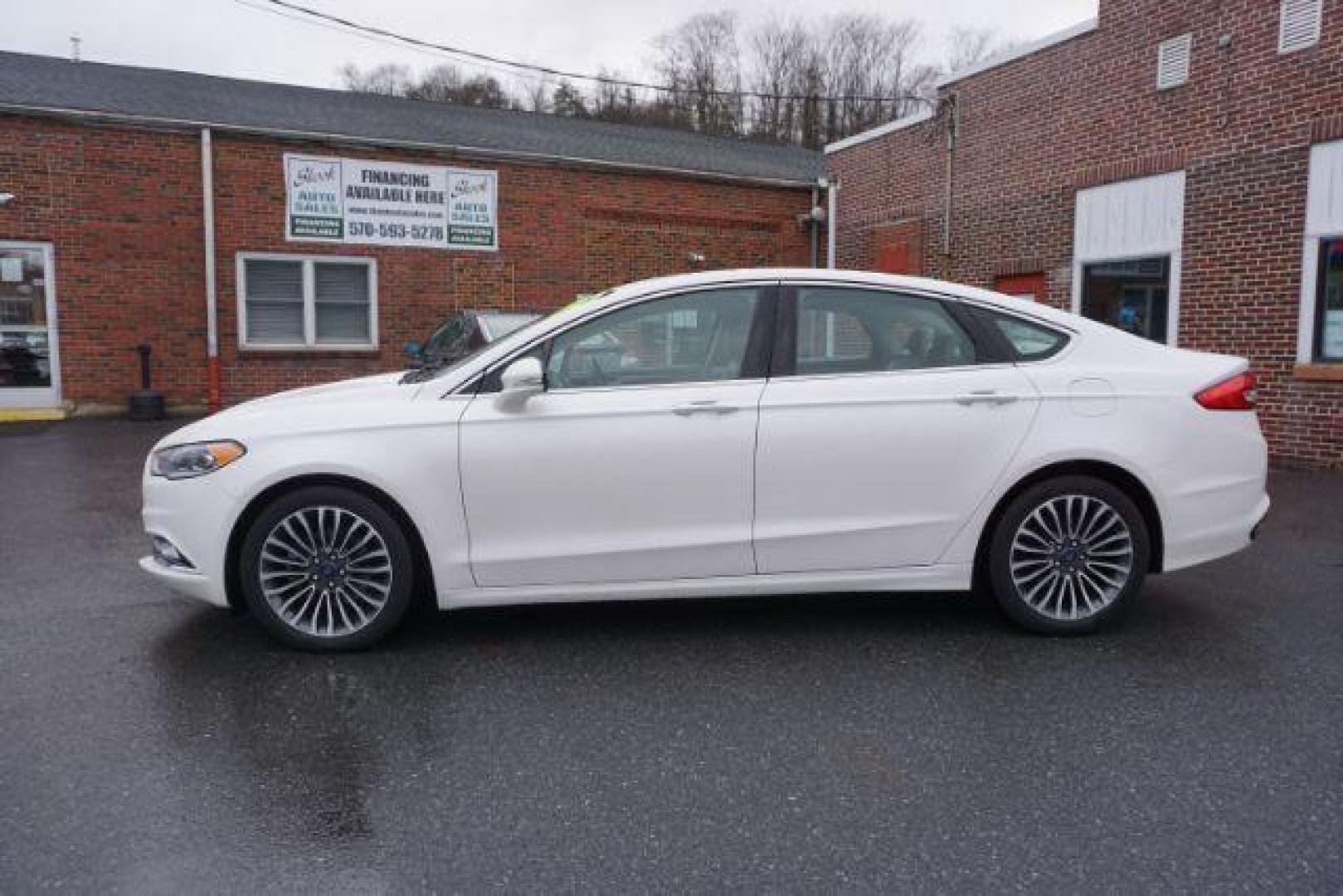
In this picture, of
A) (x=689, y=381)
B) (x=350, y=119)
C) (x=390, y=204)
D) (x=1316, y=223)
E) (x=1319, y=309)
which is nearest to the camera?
(x=689, y=381)

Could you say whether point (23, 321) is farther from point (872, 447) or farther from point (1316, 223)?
point (1316, 223)

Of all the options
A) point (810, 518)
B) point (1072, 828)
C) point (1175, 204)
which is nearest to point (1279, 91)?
point (1175, 204)

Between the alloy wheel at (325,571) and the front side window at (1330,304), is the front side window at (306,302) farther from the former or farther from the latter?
the front side window at (1330,304)

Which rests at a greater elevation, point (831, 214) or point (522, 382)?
point (831, 214)

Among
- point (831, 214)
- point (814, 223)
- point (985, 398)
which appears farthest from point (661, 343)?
point (814, 223)

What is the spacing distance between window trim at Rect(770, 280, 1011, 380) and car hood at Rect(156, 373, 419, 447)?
4.93 feet

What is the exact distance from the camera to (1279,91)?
970 centimetres

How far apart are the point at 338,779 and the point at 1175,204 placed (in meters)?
10.6

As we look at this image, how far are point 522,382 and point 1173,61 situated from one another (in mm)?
9814

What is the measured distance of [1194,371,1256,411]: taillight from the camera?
4.27 metres

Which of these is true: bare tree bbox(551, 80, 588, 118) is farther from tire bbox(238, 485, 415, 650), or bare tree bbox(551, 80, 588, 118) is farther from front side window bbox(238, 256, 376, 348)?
tire bbox(238, 485, 415, 650)

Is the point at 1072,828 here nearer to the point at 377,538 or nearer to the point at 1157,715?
the point at 1157,715

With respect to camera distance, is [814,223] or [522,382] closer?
[522,382]

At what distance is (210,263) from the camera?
46.2 ft
